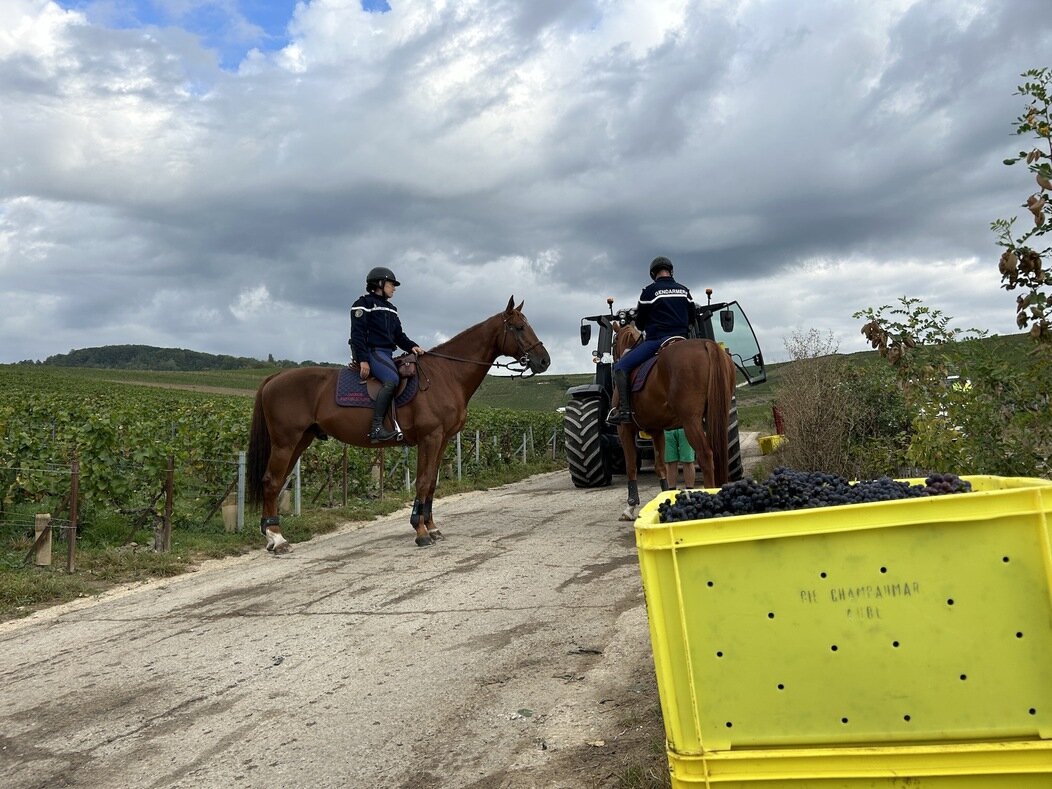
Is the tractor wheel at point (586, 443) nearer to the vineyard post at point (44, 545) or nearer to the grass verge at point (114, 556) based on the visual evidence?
the grass verge at point (114, 556)

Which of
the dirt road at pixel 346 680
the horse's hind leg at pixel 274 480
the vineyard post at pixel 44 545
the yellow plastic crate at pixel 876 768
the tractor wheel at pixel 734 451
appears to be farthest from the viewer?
the tractor wheel at pixel 734 451

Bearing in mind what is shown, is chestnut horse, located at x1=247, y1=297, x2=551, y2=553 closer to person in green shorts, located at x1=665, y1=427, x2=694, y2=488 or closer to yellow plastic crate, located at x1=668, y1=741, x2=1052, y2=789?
person in green shorts, located at x1=665, y1=427, x2=694, y2=488

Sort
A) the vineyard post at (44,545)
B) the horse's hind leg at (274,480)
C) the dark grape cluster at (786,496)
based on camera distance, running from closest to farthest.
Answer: the dark grape cluster at (786,496)
the vineyard post at (44,545)
the horse's hind leg at (274,480)

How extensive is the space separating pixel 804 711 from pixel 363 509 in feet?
36.1

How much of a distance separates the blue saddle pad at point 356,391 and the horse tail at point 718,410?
10.5 ft

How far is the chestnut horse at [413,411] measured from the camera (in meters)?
9.39

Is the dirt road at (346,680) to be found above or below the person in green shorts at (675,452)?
below

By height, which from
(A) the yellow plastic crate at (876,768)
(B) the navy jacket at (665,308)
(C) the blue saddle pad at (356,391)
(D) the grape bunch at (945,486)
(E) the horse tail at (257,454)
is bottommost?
(A) the yellow plastic crate at (876,768)

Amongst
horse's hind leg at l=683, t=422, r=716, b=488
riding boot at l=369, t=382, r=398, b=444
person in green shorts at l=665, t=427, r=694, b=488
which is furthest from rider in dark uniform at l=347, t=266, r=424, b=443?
person in green shorts at l=665, t=427, r=694, b=488

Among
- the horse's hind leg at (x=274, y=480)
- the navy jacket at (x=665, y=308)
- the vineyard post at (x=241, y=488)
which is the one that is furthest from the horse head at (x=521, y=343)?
the vineyard post at (x=241, y=488)

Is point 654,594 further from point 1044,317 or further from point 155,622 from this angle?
point 155,622

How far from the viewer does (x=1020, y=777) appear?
2.13 metres

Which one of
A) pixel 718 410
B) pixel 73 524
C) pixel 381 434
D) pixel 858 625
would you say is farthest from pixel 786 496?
pixel 73 524

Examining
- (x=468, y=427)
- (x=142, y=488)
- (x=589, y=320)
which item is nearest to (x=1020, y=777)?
(x=142, y=488)
